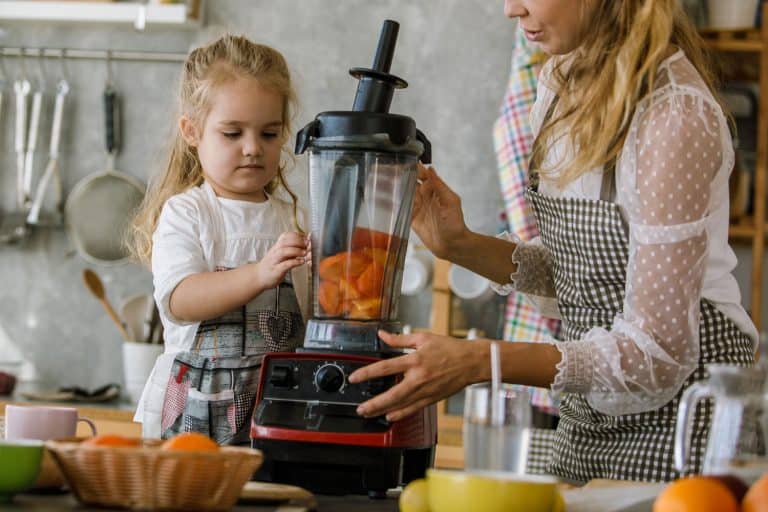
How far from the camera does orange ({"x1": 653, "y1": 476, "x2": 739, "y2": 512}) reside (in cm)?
85

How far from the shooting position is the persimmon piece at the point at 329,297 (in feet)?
4.52

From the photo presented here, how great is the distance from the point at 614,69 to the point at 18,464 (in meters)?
0.79

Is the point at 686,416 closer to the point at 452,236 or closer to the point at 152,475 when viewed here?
the point at 152,475

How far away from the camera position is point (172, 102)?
10.5ft

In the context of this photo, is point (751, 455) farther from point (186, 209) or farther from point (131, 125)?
point (131, 125)

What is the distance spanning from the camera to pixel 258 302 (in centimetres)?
156

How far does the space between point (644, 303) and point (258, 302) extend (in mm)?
533

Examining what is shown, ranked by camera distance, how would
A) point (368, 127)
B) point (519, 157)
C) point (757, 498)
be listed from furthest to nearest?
point (519, 157)
point (368, 127)
point (757, 498)

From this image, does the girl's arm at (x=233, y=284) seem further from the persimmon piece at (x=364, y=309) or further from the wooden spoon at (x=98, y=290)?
the wooden spoon at (x=98, y=290)

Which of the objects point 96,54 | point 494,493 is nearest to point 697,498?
point 494,493

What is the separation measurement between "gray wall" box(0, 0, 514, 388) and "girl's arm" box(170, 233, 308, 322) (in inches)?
67.5

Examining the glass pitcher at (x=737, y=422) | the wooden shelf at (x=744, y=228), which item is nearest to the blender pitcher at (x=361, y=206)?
the glass pitcher at (x=737, y=422)

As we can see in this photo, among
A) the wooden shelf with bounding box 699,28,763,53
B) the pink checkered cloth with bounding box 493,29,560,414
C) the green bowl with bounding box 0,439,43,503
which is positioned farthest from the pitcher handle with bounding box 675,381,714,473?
the wooden shelf with bounding box 699,28,763,53

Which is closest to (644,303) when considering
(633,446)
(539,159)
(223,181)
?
(633,446)
